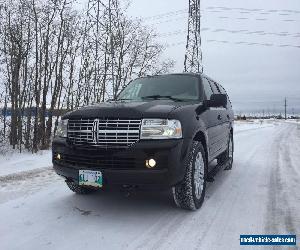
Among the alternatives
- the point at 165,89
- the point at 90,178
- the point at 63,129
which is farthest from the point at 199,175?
the point at 63,129

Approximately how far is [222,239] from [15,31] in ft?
Answer: 38.0

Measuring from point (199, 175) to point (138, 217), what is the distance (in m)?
0.98

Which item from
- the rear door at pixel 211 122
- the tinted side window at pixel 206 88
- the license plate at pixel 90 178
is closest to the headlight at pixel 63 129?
the license plate at pixel 90 178

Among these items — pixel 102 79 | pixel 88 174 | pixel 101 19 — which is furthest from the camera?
pixel 102 79

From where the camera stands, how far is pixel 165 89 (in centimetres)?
530

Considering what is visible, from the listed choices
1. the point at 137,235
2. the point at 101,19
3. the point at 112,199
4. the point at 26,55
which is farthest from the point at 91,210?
the point at 101,19

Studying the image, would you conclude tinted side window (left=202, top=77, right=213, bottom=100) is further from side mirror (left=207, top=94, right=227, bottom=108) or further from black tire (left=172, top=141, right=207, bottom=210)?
black tire (left=172, top=141, right=207, bottom=210)

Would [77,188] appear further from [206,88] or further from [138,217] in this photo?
[206,88]

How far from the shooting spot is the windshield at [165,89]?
5.09 meters

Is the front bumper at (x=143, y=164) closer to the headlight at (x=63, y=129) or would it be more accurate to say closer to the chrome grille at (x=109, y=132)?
the chrome grille at (x=109, y=132)

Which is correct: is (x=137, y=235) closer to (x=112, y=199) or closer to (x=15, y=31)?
(x=112, y=199)

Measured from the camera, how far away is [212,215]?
4.07 m

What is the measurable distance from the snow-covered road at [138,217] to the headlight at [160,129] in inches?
38.1

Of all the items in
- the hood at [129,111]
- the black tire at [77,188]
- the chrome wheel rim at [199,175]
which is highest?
the hood at [129,111]
